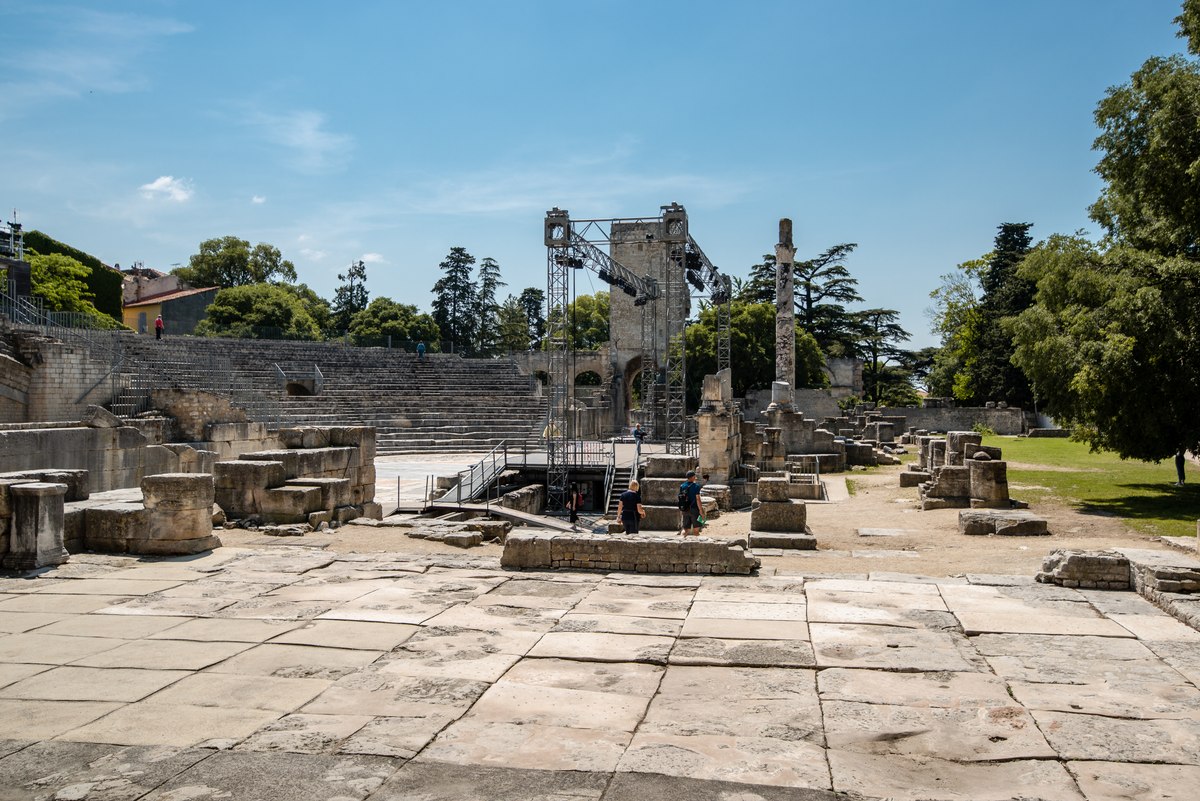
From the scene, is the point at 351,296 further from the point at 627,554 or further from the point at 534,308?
the point at 627,554

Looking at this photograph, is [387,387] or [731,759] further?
[387,387]

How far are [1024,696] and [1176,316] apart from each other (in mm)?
13257

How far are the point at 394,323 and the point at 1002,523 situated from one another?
5046 centimetres

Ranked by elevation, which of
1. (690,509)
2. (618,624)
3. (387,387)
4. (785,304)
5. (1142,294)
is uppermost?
(785,304)

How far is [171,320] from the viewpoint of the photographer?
55188mm

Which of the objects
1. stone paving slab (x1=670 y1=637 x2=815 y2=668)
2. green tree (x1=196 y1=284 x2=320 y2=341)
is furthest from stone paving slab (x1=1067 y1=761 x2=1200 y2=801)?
green tree (x1=196 y1=284 x2=320 y2=341)

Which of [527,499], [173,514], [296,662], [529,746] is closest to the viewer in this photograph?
[529,746]

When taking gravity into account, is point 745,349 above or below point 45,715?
above

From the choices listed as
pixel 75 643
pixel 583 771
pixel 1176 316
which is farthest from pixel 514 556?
pixel 1176 316

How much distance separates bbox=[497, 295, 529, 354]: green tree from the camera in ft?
245

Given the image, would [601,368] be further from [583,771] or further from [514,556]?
[583,771]

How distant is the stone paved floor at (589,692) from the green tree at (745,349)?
1612 inches

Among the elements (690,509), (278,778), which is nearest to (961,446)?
(690,509)

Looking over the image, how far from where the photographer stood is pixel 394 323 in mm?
60406
